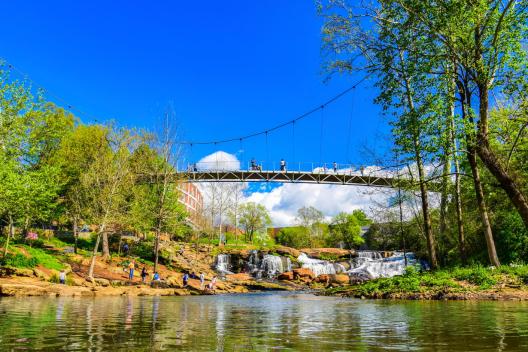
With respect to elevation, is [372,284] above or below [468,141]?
below

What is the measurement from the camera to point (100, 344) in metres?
4.89

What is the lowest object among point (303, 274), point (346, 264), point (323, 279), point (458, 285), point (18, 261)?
point (458, 285)

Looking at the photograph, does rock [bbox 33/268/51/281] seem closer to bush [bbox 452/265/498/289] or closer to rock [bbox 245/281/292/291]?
rock [bbox 245/281/292/291]

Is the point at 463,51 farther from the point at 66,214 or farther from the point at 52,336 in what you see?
the point at 66,214

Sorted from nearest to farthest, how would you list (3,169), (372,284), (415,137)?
(415,137) → (372,284) → (3,169)

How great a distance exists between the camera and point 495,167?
10516 mm

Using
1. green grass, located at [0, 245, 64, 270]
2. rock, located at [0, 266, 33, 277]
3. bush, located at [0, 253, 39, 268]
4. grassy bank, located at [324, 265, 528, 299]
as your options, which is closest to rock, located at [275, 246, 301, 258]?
green grass, located at [0, 245, 64, 270]

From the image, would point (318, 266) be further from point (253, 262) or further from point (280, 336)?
point (280, 336)

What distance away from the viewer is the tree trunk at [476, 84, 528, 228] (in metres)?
10.3

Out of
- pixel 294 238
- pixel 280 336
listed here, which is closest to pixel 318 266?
pixel 294 238

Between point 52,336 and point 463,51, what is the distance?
11.1m

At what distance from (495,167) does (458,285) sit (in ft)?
20.3

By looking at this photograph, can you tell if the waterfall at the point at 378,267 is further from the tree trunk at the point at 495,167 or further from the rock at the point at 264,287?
the tree trunk at the point at 495,167

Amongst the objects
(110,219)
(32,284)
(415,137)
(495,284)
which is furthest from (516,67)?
(110,219)
